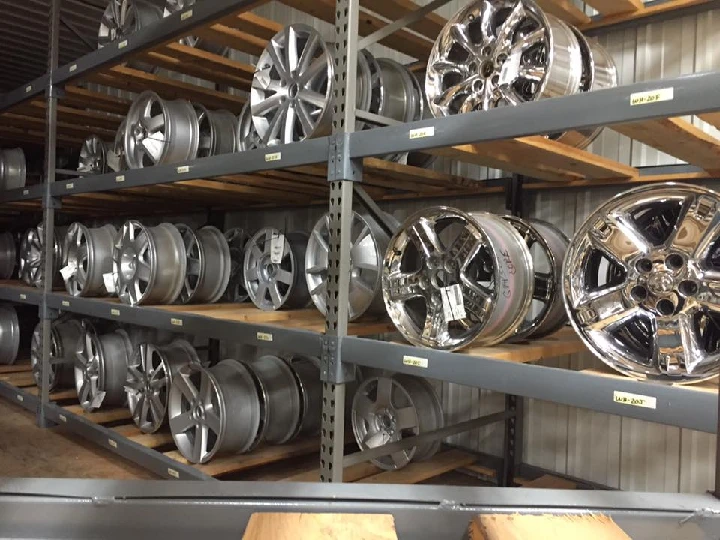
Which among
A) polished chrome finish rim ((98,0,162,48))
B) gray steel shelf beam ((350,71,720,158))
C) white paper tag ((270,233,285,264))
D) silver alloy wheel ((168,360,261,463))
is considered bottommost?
silver alloy wheel ((168,360,261,463))

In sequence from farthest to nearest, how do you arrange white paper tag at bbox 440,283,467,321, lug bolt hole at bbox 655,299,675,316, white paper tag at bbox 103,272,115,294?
white paper tag at bbox 103,272,115,294
white paper tag at bbox 440,283,467,321
lug bolt hole at bbox 655,299,675,316

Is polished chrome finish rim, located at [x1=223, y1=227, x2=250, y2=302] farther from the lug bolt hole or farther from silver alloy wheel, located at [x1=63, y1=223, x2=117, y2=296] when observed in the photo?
the lug bolt hole

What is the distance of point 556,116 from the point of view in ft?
6.84

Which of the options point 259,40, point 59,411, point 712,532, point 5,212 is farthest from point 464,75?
point 5,212

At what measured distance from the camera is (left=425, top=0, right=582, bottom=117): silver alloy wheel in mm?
2508

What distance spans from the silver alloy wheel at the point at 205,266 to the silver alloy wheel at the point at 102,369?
1014 mm

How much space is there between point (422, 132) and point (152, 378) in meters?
3.14

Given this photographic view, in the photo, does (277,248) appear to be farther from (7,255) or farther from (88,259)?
(7,255)

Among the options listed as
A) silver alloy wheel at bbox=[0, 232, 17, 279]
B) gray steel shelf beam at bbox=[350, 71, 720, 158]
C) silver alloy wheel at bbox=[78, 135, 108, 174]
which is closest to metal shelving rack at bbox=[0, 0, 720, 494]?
gray steel shelf beam at bbox=[350, 71, 720, 158]

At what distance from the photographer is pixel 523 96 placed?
279 cm

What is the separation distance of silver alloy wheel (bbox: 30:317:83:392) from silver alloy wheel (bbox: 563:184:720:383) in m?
4.89

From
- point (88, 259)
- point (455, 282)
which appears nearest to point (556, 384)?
point (455, 282)

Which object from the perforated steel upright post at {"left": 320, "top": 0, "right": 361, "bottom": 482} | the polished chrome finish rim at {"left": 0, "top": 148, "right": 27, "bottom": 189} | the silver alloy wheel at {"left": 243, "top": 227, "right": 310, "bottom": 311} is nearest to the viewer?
the perforated steel upright post at {"left": 320, "top": 0, "right": 361, "bottom": 482}

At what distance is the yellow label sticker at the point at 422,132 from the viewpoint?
247 centimetres
